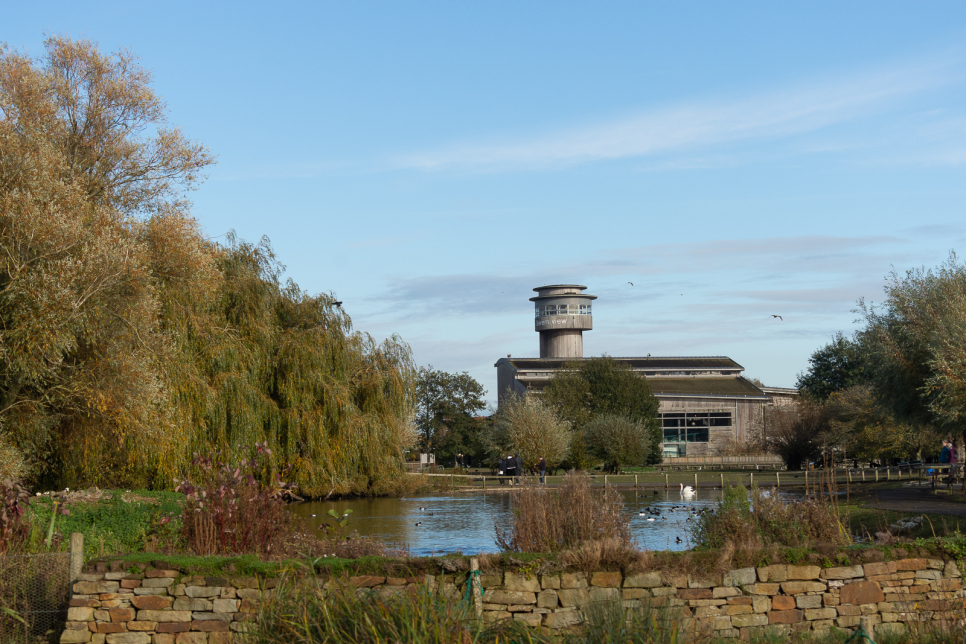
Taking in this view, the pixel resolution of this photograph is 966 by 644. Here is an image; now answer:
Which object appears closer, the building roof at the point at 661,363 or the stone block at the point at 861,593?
the stone block at the point at 861,593

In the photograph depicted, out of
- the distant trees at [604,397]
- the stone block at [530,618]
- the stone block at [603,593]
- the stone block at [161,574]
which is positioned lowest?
the stone block at [530,618]

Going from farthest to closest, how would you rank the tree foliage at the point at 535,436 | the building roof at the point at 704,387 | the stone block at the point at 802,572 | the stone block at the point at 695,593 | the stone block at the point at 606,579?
the building roof at the point at 704,387, the tree foliage at the point at 535,436, the stone block at the point at 802,572, the stone block at the point at 695,593, the stone block at the point at 606,579

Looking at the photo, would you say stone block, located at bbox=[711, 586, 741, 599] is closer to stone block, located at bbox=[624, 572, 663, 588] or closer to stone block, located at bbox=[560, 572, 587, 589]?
stone block, located at bbox=[624, 572, 663, 588]

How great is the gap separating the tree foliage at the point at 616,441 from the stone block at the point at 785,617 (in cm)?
4103

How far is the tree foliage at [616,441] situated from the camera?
49.8 meters

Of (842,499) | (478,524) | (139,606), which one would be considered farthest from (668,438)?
(139,606)

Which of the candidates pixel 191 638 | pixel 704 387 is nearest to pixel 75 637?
pixel 191 638

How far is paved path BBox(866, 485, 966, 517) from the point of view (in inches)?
765

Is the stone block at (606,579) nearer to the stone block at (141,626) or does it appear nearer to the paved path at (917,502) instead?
the stone block at (141,626)

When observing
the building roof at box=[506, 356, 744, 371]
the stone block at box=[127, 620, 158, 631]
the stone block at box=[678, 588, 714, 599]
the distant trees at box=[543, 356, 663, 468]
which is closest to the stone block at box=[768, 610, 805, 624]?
the stone block at box=[678, 588, 714, 599]

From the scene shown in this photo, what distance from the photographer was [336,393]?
2775 cm

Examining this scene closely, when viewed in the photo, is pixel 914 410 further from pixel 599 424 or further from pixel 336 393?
pixel 599 424

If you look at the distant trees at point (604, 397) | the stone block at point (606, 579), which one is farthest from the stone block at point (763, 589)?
the distant trees at point (604, 397)

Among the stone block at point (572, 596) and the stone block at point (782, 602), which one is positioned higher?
the stone block at point (572, 596)
